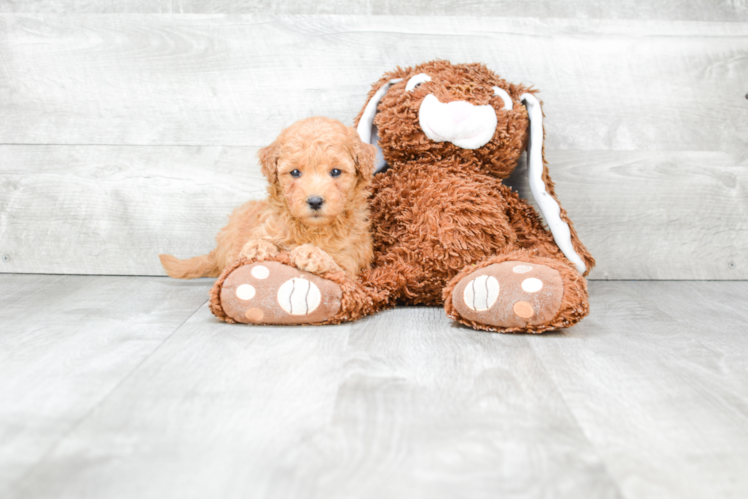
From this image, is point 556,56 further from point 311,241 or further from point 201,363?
point 201,363

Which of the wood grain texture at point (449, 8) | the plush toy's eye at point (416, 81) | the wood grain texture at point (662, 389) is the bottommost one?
the wood grain texture at point (662, 389)

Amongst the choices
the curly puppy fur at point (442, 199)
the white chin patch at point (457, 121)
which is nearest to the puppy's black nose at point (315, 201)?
the curly puppy fur at point (442, 199)

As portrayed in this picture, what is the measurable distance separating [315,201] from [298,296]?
19cm

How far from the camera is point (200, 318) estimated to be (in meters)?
1.30

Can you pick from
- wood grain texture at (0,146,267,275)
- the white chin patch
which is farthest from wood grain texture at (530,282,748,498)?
wood grain texture at (0,146,267,275)

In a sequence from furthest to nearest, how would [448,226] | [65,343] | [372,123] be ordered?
[372,123], [448,226], [65,343]

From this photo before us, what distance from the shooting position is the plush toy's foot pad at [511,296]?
3.76ft

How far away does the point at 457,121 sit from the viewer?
1.39m

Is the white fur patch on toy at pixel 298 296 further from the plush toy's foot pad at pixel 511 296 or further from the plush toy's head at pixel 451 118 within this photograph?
the plush toy's head at pixel 451 118

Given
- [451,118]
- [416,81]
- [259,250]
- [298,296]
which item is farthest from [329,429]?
[416,81]

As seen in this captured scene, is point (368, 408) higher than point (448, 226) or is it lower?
lower

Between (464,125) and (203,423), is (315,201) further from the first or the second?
(203,423)

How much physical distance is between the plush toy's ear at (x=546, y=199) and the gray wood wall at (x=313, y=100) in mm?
199

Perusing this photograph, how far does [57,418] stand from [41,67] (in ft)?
4.24
